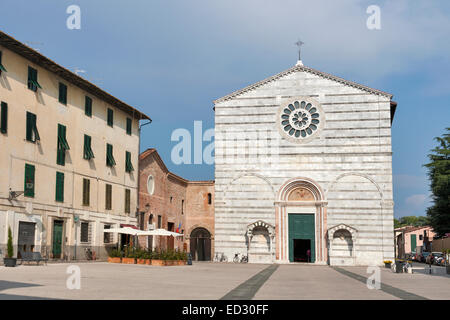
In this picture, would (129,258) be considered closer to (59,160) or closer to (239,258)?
(59,160)

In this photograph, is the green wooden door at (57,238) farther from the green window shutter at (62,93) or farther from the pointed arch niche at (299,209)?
the pointed arch niche at (299,209)

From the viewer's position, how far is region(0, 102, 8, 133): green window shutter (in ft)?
78.3

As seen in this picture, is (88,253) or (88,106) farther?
(88,106)

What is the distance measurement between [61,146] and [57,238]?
4.85 m

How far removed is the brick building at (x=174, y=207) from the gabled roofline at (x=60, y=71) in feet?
14.4

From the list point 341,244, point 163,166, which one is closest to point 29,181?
point 163,166

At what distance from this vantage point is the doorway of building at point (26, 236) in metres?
25.1

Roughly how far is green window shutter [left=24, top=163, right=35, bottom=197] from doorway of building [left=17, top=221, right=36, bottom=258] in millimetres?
1414

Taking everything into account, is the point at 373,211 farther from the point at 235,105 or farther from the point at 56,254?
the point at 56,254

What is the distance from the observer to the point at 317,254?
3872cm

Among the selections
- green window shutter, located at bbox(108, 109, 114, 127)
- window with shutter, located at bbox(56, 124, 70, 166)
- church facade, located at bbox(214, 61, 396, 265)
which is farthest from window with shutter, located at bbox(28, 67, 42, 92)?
church facade, located at bbox(214, 61, 396, 265)

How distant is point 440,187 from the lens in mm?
49594
